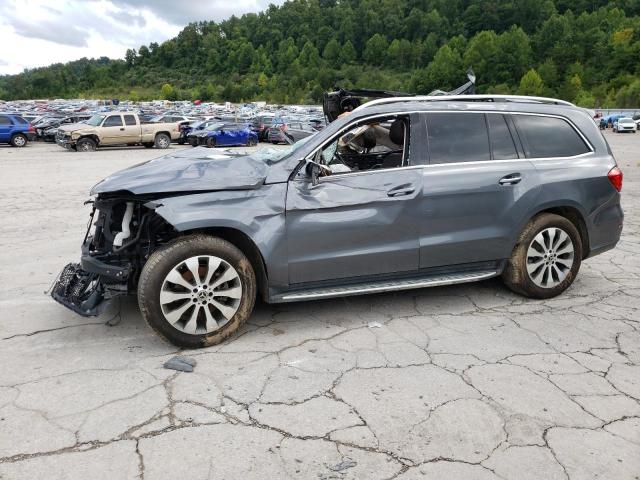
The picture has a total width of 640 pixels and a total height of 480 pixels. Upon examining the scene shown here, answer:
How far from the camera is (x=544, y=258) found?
4.47 metres

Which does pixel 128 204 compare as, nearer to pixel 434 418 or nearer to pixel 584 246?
pixel 434 418

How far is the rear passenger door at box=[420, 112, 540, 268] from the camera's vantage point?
13.3 ft

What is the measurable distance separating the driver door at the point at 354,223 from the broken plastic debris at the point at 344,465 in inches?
60.8

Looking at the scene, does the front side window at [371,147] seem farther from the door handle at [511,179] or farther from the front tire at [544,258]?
the front tire at [544,258]

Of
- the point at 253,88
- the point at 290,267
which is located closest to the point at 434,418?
the point at 290,267

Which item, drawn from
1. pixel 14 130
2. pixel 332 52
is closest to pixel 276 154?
pixel 14 130

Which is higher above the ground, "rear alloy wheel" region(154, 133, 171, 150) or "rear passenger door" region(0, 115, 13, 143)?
"rear passenger door" region(0, 115, 13, 143)

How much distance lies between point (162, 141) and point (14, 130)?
6225 millimetres

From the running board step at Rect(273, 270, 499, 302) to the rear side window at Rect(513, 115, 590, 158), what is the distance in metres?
1.11

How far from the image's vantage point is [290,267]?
12.3 ft

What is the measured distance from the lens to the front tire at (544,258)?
4.40 m

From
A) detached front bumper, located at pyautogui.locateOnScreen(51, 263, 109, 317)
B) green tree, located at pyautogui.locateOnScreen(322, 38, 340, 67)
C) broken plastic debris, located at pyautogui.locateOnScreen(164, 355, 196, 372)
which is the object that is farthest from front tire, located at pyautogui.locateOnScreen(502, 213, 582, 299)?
green tree, located at pyautogui.locateOnScreen(322, 38, 340, 67)

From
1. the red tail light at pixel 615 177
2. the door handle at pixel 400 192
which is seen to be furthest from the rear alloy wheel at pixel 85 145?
the red tail light at pixel 615 177

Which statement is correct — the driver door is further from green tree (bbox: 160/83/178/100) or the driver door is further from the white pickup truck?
green tree (bbox: 160/83/178/100)
